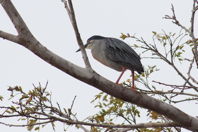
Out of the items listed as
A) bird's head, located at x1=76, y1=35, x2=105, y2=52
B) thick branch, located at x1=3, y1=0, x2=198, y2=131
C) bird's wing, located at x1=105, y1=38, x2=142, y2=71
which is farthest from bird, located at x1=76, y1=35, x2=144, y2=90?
thick branch, located at x1=3, y1=0, x2=198, y2=131

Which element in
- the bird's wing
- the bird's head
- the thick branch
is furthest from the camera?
the bird's head

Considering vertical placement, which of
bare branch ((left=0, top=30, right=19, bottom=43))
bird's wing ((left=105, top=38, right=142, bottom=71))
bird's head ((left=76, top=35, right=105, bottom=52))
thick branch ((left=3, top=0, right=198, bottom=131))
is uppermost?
bird's head ((left=76, top=35, right=105, bottom=52))

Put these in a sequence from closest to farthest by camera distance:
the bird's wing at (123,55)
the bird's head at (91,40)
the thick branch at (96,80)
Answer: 1. the thick branch at (96,80)
2. the bird's wing at (123,55)
3. the bird's head at (91,40)

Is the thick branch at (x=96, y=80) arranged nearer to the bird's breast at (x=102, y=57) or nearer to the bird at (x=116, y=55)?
the bird at (x=116, y=55)

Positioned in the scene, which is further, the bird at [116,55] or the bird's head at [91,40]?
the bird's head at [91,40]

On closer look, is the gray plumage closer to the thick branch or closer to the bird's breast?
the bird's breast

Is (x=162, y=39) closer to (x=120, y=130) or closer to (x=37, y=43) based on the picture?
(x=120, y=130)

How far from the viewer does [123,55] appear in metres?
5.16

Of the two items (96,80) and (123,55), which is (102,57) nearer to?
(123,55)

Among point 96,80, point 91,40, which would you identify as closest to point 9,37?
point 96,80

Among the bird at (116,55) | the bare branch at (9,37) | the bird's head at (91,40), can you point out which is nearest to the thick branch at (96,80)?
the bare branch at (9,37)

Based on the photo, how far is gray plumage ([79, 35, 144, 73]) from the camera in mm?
5156

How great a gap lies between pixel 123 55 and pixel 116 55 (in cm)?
9

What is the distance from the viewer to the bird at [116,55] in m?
5.16
